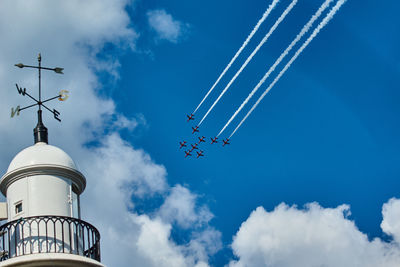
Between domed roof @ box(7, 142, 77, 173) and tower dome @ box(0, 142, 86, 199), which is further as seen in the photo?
domed roof @ box(7, 142, 77, 173)

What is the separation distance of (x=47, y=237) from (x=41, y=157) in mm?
2727

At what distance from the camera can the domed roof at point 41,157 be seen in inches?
1017

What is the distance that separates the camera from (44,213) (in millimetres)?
25172

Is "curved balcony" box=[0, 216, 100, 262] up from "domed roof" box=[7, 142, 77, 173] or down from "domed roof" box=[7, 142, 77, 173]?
down

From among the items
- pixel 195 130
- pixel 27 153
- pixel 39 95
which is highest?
pixel 195 130

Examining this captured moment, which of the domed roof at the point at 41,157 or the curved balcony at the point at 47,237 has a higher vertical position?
the domed roof at the point at 41,157

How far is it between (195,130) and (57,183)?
55575 millimetres

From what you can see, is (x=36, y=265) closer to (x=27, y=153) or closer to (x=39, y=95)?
(x=27, y=153)

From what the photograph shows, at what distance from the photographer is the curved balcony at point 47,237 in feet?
80.7

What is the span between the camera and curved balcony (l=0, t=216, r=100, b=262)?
969 inches

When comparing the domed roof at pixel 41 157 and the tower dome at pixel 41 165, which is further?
the domed roof at pixel 41 157

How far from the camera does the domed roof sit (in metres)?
25.8

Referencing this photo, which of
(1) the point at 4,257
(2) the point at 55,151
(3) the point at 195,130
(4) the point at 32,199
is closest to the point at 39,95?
(2) the point at 55,151

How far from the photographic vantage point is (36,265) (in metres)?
23.9
